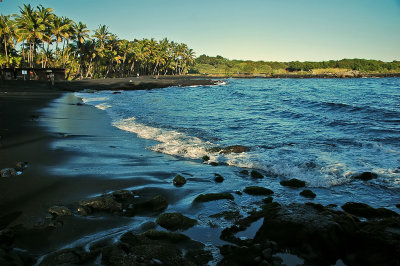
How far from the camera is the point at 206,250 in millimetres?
3518

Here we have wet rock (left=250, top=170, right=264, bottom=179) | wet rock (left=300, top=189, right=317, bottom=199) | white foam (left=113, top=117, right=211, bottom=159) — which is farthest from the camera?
white foam (left=113, top=117, right=211, bottom=159)

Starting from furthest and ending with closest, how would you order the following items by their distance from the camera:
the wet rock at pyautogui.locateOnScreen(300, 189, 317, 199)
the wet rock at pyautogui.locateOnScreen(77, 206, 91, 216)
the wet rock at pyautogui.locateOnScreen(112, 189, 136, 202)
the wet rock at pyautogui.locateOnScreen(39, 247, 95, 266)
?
the wet rock at pyautogui.locateOnScreen(300, 189, 317, 199), the wet rock at pyautogui.locateOnScreen(112, 189, 136, 202), the wet rock at pyautogui.locateOnScreen(77, 206, 91, 216), the wet rock at pyautogui.locateOnScreen(39, 247, 95, 266)

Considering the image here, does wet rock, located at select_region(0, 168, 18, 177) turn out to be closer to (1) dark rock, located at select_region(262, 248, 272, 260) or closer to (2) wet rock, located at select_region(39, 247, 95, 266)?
(2) wet rock, located at select_region(39, 247, 95, 266)

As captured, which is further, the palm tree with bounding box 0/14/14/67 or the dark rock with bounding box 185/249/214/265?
the palm tree with bounding box 0/14/14/67

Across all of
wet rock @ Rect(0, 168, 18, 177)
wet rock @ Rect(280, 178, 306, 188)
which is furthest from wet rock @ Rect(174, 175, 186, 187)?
wet rock @ Rect(0, 168, 18, 177)

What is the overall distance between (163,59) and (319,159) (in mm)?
111333

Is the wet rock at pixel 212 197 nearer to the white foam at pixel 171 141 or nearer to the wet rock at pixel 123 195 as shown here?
the wet rock at pixel 123 195

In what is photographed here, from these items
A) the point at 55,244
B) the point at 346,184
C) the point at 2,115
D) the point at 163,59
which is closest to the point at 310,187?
the point at 346,184

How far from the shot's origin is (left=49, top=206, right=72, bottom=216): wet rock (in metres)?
4.25

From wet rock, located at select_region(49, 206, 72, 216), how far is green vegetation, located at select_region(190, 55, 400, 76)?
15856 centimetres

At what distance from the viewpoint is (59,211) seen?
14.0 ft

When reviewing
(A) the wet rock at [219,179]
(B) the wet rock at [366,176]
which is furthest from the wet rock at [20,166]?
(B) the wet rock at [366,176]

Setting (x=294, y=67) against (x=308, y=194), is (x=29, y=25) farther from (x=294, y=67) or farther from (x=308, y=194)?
(x=294, y=67)

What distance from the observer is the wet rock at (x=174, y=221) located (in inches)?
161
